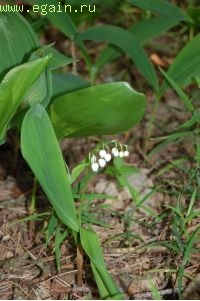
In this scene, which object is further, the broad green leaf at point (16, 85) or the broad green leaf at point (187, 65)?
the broad green leaf at point (187, 65)

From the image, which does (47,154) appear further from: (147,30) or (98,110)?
(147,30)

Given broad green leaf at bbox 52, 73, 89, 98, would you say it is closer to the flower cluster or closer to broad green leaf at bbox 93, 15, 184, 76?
the flower cluster

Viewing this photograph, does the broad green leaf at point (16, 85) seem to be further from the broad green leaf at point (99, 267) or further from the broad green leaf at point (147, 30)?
the broad green leaf at point (147, 30)

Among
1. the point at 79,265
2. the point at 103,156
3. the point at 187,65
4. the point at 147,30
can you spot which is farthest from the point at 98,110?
the point at 147,30

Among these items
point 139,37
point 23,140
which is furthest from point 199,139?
point 23,140

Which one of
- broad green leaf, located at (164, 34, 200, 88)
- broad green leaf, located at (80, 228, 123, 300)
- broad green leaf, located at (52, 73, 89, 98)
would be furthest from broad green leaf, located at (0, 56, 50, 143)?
broad green leaf, located at (164, 34, 200, 88)

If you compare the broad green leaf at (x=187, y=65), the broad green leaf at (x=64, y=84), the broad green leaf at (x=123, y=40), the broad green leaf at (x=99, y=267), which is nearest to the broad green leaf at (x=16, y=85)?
the broad green leaf at (x=64, y=84)
